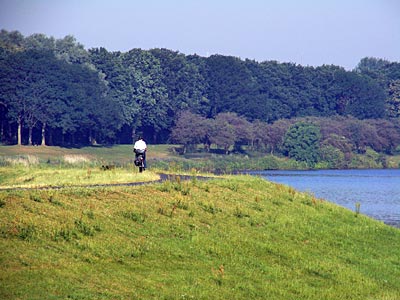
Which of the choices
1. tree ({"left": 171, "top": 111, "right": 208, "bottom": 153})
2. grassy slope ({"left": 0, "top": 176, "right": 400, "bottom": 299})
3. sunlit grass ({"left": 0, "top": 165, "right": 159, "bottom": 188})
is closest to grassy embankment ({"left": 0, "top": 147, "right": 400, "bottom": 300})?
grassy slope ({"left": 0, "top": 176, "right": 400, "bottom": 299})

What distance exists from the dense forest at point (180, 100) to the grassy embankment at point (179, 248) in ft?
276

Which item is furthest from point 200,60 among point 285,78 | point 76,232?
point 76,232

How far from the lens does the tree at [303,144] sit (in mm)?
138000

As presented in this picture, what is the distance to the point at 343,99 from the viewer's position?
17625 centimetres

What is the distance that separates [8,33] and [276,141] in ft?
144

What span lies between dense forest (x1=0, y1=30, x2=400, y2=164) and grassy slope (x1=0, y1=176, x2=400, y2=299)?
84.4m

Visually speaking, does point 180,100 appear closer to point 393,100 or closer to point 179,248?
point 393,100

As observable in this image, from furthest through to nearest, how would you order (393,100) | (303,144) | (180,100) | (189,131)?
1. (393,100)
2. (180,100)
3. (303,144)
4. (189,131)

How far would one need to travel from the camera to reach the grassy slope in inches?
899

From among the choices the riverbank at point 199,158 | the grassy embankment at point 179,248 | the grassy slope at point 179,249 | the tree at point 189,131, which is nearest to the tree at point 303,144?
the riverbank at point 199,158

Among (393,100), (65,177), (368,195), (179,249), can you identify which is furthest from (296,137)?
(179,249)

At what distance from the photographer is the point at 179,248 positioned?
27438 mm

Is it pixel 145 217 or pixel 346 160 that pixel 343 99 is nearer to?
pixel 346 160

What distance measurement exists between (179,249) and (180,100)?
400 ft
